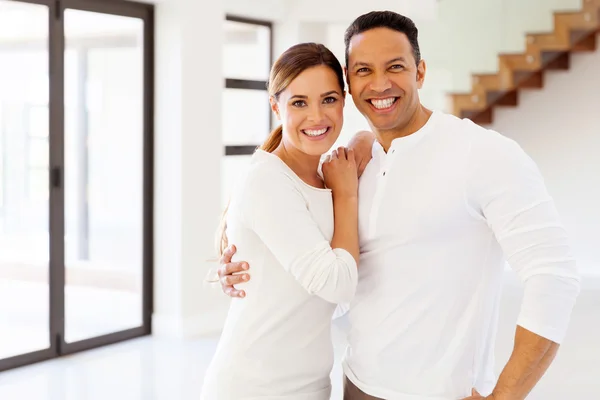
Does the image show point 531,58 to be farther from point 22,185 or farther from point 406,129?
point 406,129

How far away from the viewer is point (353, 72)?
1.93 meters

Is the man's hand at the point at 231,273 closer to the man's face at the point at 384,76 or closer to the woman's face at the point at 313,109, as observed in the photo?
the woman's face at the point at 313,109

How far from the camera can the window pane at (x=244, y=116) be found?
6801mm

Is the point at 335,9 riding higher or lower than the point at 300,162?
higher

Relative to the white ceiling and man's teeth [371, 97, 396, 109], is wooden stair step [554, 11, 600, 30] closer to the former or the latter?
the white ceiling

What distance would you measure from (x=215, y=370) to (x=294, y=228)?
0.37 metres

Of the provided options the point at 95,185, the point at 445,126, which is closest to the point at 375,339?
the point at 445,126

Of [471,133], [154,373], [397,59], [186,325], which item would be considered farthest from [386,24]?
[186,325]

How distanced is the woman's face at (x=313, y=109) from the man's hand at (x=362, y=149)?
10cm

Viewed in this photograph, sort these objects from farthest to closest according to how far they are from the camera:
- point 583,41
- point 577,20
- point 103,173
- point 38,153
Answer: point 583,41 → point 577,20 → point 103,173 → point 38,153

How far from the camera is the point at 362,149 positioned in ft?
6.66

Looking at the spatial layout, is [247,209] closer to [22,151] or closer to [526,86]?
[22,151]

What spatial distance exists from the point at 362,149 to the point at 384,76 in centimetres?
21

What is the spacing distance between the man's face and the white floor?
292 cm
